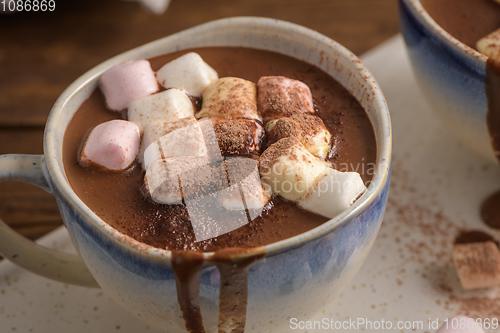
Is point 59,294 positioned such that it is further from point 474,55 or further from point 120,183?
point 474,55

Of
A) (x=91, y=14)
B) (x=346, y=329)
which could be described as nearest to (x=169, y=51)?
(x=346, y=329)

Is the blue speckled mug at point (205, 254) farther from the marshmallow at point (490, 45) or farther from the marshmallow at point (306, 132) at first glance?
the marshmallow at point (490, 45)

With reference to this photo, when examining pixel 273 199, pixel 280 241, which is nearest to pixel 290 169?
pixel 273 199

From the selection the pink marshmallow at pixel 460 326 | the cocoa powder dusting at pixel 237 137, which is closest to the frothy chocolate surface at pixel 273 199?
the cocoa powder dusting at pixel 237 137

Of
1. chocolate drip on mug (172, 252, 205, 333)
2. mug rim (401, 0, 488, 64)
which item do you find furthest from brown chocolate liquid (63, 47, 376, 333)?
mug rim (401, 0, 488, 64)

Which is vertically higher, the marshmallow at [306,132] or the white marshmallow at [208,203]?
the marshmallow at [306,132]

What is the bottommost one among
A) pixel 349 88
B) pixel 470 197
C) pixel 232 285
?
pixel 470 197
